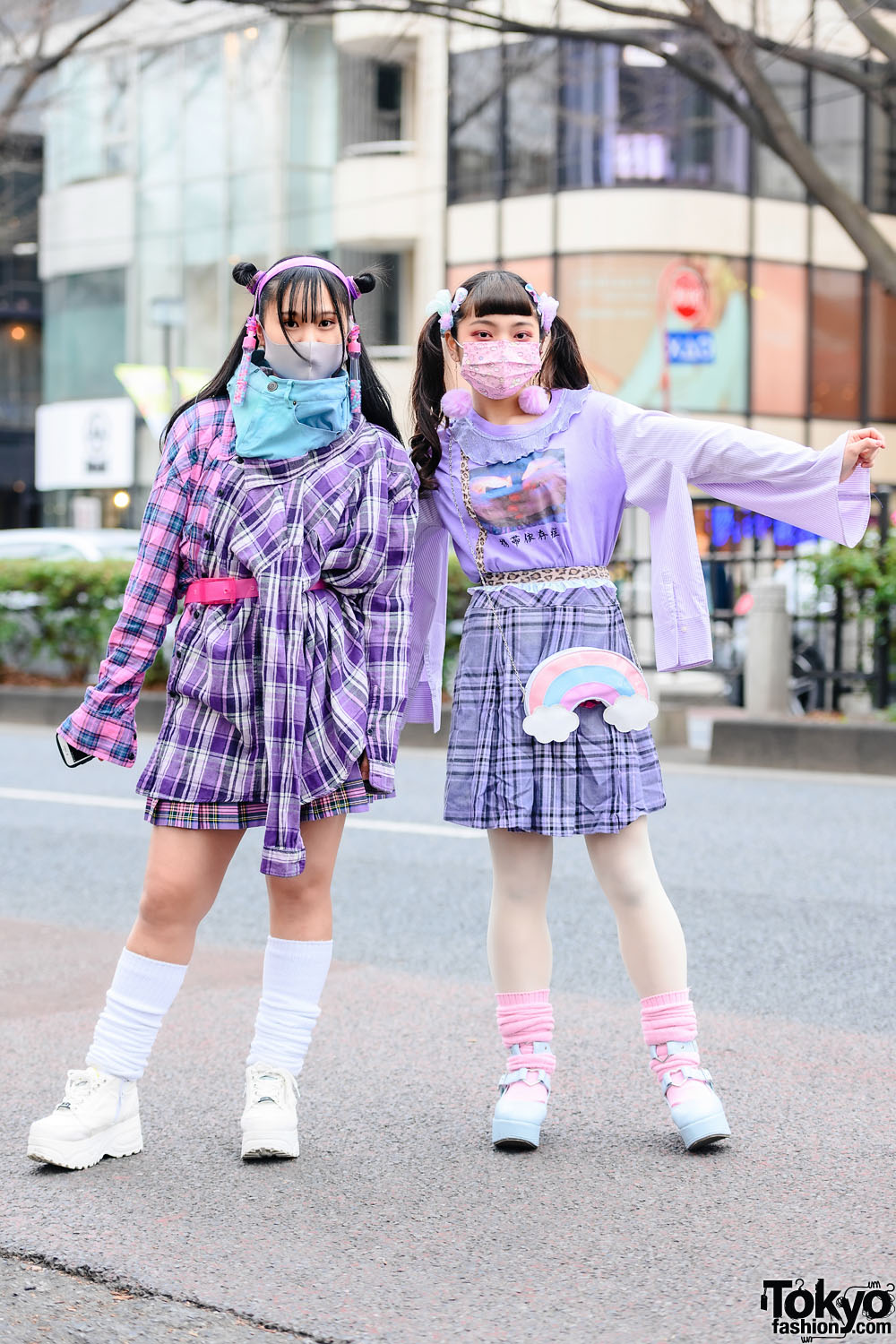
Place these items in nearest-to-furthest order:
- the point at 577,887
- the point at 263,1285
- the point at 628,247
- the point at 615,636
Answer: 1. the point at 263,1285
2. the point at 615,636
3. the point at 577,887
4. the point at 628,247

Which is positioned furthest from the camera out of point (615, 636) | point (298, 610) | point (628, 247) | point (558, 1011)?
point (628, 247)

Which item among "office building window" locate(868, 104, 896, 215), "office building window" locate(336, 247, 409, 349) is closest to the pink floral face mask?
"office building window" locate(336, 247, 409, 349)

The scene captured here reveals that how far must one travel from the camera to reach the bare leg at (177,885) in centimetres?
333

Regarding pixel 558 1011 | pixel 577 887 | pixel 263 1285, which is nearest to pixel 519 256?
Result: pixel 577 887

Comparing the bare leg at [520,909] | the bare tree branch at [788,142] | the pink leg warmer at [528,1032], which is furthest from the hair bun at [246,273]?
the bare tree branch at [788,142]

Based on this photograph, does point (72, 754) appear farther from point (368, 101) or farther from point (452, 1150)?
point (368, 101)

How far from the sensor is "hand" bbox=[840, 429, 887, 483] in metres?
3.33

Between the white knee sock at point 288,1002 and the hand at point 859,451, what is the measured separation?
140 centimetres

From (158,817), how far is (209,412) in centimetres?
80

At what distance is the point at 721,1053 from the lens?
13.8 ft

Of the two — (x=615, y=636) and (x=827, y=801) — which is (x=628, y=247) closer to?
(x=827, y=801)

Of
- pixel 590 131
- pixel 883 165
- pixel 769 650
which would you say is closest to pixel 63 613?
pixel 769 650

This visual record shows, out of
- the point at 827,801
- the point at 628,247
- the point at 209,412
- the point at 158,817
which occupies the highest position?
the point at 628,247

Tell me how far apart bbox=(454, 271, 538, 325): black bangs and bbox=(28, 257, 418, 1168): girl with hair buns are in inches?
9.8
